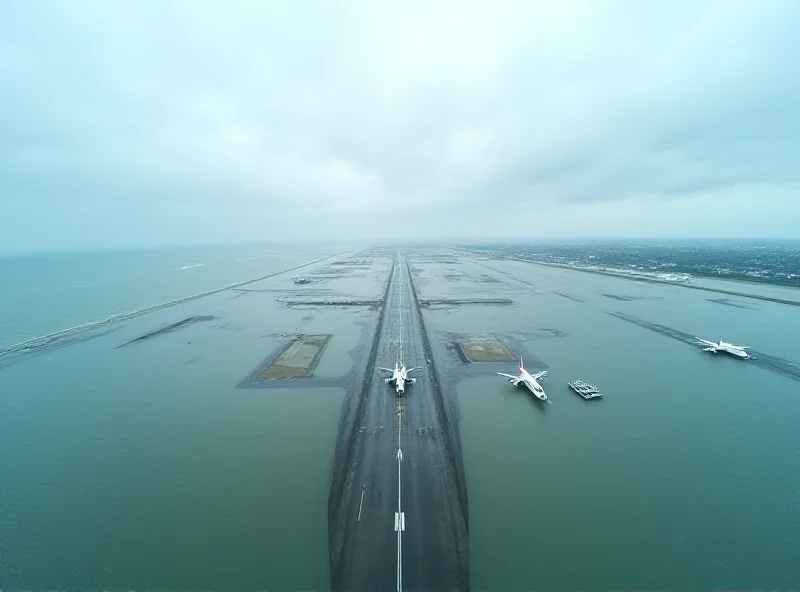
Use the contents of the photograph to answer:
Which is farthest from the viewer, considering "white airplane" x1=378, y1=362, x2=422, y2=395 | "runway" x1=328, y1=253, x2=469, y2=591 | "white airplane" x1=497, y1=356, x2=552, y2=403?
"white airplane" x1=378, y1=362, x2=422, y2=395

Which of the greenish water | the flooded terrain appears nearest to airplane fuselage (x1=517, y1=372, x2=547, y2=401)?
the flooded terrain

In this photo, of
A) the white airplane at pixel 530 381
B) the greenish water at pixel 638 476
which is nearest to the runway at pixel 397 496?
the greenish water at pixel 638 476

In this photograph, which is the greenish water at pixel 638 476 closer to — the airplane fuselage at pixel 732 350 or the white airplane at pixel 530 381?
the white airplane at pixel 530 381

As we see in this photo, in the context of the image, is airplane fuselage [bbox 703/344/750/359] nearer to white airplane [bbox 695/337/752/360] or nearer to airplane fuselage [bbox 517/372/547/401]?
white airplane [bbox 695/337/752/360]

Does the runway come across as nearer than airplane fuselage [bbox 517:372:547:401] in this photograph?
Yes

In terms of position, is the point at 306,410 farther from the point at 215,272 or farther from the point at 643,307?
the point at 215,272

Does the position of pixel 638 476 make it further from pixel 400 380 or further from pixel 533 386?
pixel 400 380
